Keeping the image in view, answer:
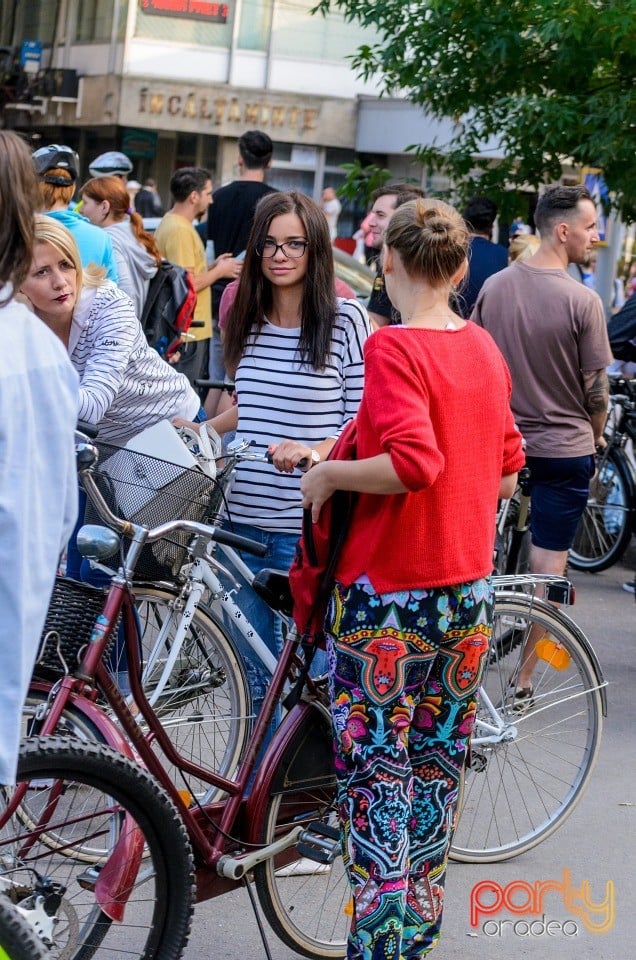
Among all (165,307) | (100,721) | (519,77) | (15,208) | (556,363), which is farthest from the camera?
(519,77)

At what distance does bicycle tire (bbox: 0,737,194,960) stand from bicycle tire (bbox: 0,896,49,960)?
0.33 meters

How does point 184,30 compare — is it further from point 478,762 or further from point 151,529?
point 151,529

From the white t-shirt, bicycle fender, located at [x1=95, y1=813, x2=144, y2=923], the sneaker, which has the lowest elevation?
the sneaker

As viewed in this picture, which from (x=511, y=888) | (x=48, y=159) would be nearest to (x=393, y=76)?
(x=48, y=159)

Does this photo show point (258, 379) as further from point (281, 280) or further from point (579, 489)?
point (579, 489)

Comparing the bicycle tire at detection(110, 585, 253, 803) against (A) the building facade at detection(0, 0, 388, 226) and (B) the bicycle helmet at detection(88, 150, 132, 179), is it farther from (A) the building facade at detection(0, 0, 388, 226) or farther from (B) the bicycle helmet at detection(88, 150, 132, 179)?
(A) the building facade at detection(0, 0, 388, 226)

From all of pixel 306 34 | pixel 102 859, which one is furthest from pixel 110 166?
pixel 306 34

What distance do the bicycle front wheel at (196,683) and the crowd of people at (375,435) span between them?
18 cm

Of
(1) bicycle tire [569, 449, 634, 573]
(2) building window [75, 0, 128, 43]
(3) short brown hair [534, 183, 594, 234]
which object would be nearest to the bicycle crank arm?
(3) short brown hair [534, 183, 594, 234]

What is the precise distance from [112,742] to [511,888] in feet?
5.48

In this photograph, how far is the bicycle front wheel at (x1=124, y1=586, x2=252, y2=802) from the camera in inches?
149

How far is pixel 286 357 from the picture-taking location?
3990mm

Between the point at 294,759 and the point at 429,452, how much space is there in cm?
91

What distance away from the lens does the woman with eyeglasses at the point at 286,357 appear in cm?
395
